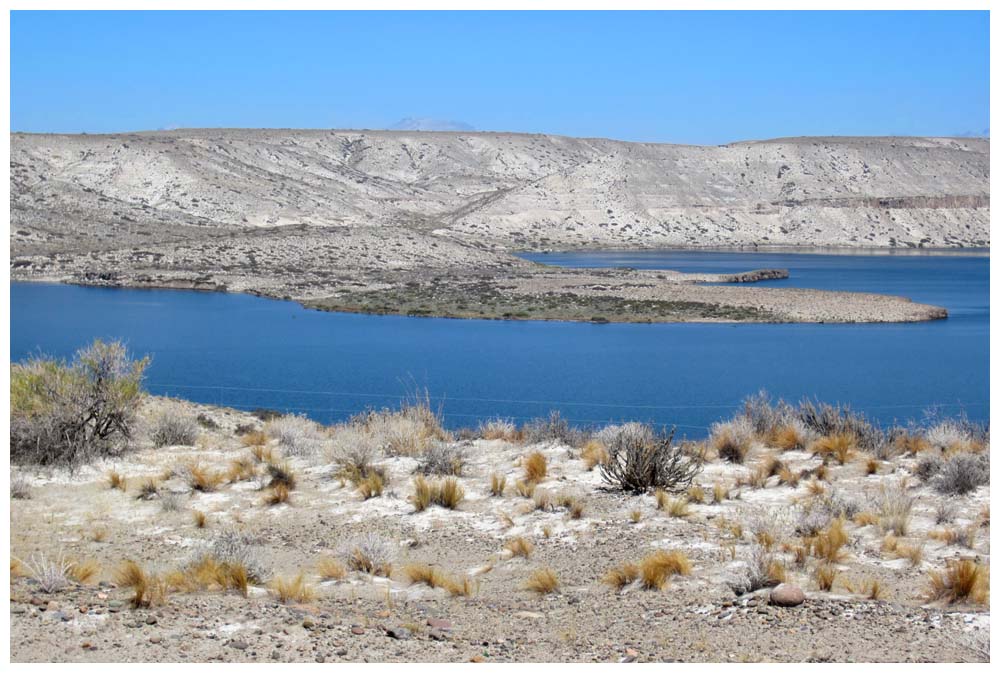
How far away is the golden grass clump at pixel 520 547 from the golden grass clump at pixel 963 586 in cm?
299

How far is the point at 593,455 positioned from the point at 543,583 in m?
4.56

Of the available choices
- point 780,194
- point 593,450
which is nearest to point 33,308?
point 593,450

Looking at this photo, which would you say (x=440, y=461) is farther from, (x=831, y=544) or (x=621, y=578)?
(x=831, y=544)

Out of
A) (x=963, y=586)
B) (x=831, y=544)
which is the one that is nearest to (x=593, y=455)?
(x=831, y=544)

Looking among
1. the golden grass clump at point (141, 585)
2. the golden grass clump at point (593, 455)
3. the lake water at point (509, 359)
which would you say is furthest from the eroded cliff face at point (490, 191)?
the golden grass clump at point (141, 585)

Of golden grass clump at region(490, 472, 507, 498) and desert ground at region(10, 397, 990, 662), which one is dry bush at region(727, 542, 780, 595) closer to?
desert ground at region(10, 397, 990, 662)

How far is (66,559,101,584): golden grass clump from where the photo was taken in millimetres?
7809

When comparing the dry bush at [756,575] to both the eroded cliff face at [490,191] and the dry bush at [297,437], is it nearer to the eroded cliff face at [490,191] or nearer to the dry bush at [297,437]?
the dry bush at [297,437]

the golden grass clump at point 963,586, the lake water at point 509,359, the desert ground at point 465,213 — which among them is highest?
the desert ground at point 465,213

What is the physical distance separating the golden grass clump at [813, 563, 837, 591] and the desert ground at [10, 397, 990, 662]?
20mm

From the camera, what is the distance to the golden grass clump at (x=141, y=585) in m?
6.86

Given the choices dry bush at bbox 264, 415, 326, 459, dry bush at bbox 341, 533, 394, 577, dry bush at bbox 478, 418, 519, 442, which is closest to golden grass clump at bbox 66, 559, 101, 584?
dry bush at bbox 341, 533, 394, 577

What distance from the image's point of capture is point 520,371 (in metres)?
28.9

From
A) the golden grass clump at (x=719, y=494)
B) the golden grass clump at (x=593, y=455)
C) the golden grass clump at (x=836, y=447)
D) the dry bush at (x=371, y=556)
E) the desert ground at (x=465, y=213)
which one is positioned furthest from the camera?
the desert ground at (x=465, y=213)
